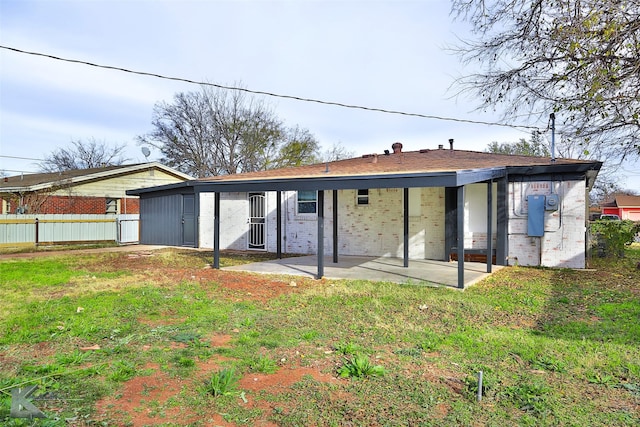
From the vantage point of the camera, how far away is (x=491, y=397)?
3258mm

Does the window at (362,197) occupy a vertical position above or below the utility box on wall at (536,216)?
above

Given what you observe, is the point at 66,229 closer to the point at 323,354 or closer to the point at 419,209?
the point at 419,209

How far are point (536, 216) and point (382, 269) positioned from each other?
4.02 metres

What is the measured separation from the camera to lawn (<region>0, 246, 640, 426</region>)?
305cm

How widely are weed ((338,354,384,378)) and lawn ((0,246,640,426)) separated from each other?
0.02 meters

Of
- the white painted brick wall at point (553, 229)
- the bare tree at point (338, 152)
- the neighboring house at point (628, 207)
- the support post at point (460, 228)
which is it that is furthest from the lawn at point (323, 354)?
the neighboring house at point (628, 207)

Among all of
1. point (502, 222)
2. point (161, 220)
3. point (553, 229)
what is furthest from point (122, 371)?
point (161, 220)

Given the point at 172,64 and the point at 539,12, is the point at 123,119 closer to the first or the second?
the point at 172,64

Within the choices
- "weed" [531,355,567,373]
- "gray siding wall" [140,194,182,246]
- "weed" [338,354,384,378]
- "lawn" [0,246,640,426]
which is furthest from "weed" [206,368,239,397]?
"gray siding wall" [140,194,182,246]

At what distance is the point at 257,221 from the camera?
15258 mm

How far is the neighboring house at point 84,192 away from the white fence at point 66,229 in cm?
137

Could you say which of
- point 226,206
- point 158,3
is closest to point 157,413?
point 158,3

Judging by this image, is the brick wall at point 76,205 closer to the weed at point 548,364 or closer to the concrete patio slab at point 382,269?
the concrete patio slab at point 382,269

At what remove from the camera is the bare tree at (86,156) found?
116 ft
